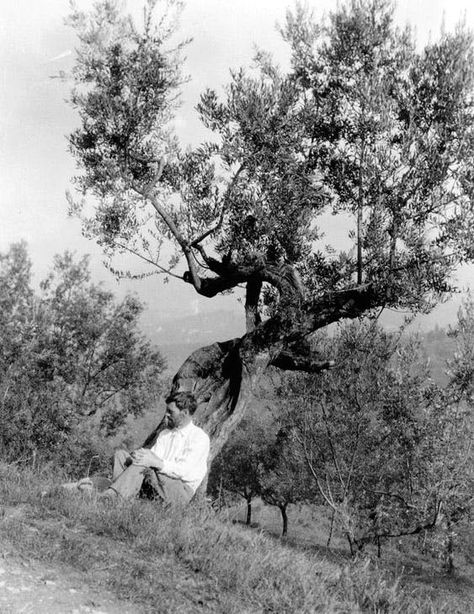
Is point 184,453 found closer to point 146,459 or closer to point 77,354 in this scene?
point 146,459

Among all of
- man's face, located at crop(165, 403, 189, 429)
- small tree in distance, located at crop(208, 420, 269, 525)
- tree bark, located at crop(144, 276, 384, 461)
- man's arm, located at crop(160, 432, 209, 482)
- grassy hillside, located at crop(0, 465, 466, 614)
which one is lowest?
small tree in distance, located at crop(208, 420, 269, 525)

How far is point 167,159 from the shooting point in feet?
41.6

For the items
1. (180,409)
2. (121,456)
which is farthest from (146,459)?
(180,409)

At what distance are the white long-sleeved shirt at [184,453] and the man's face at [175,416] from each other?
9cm

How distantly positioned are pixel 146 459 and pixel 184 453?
2.26ft

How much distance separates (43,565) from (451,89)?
10.7 metres

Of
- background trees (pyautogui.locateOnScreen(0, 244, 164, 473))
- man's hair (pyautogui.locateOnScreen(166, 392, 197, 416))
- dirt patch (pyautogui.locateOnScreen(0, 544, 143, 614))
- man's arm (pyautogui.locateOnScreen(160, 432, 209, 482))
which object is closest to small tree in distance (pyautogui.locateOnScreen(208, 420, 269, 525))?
background trees (pyautogui.locateOnScreen(0, 244, 164, 473))

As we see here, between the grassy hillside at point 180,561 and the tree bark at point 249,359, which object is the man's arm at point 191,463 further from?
the tree bark at point 249,359

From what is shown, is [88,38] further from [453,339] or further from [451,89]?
[453,339]

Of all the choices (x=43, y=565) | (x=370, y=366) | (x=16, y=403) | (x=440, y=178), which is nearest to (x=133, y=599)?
(x=43, y=565)

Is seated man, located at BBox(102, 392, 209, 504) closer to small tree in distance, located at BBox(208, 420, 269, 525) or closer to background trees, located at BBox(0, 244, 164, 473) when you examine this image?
background trees, located at BBox(0, 244, 164, 473)

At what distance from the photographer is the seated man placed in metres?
7.38

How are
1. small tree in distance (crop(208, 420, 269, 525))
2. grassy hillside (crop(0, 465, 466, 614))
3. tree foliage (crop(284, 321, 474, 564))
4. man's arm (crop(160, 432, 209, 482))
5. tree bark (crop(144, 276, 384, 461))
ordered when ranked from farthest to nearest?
small tree in distance (crop(208, 420, 269, 525))
tree foliage (crop(284, 321, 474, 564))
tree bark (crop(144, 276, 384, 461))
man's arm (crop(160, 432, 209, 482))
grassy hillside (crop(0, 465, 466, 614))

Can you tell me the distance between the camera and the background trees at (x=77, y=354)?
26594 millimetres
